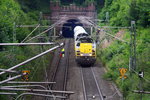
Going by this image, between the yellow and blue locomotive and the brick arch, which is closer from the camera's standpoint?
the yellow and blue locomotive

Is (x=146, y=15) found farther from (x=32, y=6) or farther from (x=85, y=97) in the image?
(x=32, y=6)

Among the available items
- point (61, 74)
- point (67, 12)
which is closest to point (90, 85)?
point (61, 74)

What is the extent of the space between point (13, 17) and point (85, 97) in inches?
444

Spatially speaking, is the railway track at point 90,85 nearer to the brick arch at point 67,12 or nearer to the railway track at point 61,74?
the railway track at point 61,74

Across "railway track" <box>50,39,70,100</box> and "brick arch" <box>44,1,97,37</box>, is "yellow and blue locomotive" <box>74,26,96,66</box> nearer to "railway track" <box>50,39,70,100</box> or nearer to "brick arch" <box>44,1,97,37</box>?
"railway track" <box>50,39,70,100</box>

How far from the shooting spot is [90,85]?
19.7 m

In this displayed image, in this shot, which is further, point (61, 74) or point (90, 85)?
point (61, 74)

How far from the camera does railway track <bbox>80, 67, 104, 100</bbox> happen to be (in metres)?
17.1

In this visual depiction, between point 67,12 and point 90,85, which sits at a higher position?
point 67,12

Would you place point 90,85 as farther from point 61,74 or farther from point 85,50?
point 85,50

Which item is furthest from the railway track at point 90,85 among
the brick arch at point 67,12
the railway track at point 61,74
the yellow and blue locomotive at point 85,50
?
the brick arch at point 67,12

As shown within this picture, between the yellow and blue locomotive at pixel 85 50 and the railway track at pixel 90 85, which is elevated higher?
the yellow and blue locomotive at pixel 85 50

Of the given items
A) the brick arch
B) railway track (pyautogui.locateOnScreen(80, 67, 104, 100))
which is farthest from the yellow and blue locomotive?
the brick arch

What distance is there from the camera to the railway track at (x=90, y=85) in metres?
17.1
